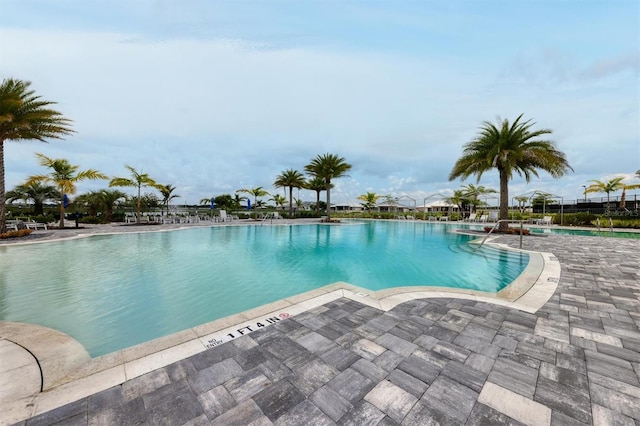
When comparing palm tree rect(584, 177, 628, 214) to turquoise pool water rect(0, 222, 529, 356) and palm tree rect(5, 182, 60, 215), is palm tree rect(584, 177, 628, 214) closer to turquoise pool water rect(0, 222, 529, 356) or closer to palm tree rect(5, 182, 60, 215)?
turquoise pool water rect(0, 222, 529, 356)

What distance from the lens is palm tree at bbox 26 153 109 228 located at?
15078 mm

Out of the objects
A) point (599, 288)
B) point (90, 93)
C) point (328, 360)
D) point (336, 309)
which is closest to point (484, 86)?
point (599, 288)

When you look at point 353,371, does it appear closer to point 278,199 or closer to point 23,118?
point 23,118

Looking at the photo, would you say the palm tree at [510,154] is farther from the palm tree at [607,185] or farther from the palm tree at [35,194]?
the palm tree at [35,194]

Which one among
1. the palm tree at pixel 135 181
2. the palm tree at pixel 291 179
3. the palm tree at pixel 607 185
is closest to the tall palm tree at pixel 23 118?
the palm tree at pixel 135 181

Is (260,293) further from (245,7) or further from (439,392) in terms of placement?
(245,7)

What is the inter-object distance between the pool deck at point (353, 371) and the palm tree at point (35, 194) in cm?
2864

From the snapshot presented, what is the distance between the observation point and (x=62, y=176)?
15.7m

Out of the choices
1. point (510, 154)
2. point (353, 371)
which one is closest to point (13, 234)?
point (353, 371)

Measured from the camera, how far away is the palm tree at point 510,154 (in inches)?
539

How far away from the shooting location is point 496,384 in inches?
85.6

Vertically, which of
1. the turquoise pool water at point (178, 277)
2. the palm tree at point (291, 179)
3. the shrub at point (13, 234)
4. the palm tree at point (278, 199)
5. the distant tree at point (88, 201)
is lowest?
the turquoise pool water at point (178, 277)

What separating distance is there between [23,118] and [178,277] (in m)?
12.8

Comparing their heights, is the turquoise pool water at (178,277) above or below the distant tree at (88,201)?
below
